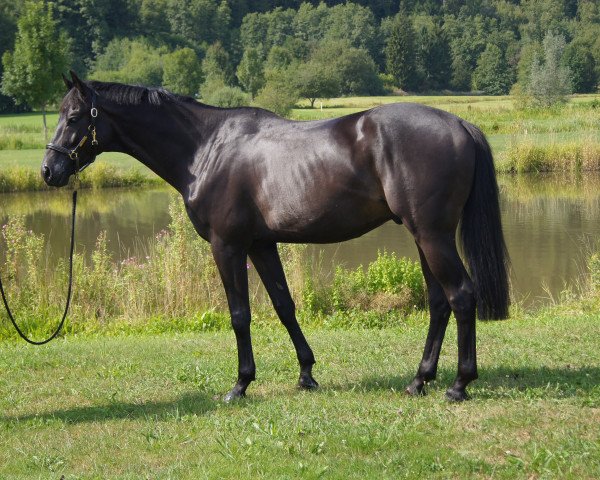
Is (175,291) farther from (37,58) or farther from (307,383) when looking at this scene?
(37,58)

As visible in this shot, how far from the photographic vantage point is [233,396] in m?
6.02

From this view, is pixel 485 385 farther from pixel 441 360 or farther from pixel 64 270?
pixel 64 270

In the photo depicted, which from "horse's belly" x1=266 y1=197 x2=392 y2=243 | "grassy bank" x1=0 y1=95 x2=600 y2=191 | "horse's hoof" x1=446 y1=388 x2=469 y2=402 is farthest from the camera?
"grassy bank" x1=0 y1=95 x2=600 y2=191

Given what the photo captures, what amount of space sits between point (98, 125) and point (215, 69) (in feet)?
253

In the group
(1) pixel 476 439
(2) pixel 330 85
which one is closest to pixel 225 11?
(2) pixel 330 85

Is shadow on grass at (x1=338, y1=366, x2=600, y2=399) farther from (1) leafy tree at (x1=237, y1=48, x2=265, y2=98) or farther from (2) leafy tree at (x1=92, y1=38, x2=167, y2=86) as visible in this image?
(1) leafy tree at (x1=237, y1=48, x2=265, y2=98)

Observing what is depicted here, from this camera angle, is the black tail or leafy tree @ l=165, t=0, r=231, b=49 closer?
the black tail

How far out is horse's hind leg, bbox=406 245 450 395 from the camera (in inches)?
230

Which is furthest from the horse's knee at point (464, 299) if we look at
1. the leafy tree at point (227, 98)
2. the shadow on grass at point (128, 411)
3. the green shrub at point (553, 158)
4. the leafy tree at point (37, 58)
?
the leafy tree at point (227, 98)

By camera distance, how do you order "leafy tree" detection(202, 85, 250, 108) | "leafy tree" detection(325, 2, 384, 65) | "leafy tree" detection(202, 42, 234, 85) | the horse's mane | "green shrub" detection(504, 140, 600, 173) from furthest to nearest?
"leafy tree" detection(325, 2, 384, 65) → "leafy tree" detection(202, 42, 234, 85) → "leafy tree" detection(202, 85, 250, 108) → "green shrub" detection(504, 140, 600, 173) → the horse's mane

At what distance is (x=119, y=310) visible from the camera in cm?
1143

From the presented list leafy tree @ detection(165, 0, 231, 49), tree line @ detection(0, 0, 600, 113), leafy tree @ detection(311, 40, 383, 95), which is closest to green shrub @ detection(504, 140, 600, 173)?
tree line @ detection(0, 0, 600, 113)

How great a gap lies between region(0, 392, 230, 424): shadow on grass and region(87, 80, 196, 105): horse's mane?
7.06 ft

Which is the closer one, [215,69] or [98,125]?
[98,125]
